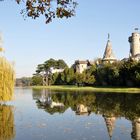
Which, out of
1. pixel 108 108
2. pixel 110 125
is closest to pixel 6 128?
pixel 110 125

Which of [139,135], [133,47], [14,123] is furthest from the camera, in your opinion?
[133,47]

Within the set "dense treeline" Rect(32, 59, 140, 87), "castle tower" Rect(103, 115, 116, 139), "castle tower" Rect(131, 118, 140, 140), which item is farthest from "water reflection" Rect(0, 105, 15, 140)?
"dense treeline" Rect(32, 59, 140, 87)

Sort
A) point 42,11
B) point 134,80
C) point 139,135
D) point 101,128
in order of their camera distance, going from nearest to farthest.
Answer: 1. point 42,11
2. point 139,135
3. point 101,128
4. point 134,80

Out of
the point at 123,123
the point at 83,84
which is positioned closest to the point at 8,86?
the point at 123,123

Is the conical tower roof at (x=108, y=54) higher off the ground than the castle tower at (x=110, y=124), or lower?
higher

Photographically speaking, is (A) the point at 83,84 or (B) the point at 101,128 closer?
(B) the point at 101,128

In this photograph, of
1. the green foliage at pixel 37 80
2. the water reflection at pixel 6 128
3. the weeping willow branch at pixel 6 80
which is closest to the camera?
the water reflection at pixel 6 128

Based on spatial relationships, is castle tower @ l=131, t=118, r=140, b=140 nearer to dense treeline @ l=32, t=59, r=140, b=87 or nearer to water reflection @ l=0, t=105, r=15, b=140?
water reflection @ l=0, t=105, r=15, b=140

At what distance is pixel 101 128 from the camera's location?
20641 mm

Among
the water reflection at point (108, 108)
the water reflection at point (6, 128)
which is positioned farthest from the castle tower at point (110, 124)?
the water reflection at point (6, 128)

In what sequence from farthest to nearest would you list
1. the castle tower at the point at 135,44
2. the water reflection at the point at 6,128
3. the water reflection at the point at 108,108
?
the castle tower at the point at 135,44 → the water reflection at the point at 108,108 → the water reflection at the point at 6,128

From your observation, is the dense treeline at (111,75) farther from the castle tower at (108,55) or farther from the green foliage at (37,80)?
the green foliage at (37,80)

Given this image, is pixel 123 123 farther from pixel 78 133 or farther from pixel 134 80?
pixel 134 80

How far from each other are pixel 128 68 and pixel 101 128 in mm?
63692
